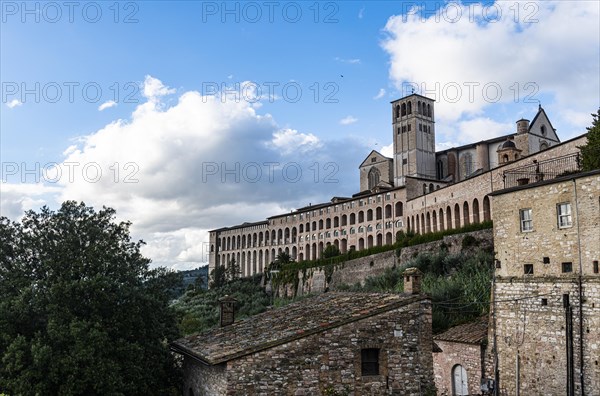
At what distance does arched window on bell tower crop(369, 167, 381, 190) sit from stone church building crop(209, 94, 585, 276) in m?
0.07

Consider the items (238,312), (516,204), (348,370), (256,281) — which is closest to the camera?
(348,370)

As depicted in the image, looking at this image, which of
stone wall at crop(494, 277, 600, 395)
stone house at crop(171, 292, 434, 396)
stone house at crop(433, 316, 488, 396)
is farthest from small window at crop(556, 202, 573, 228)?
stone house at crop(171, 292, 434, 396)

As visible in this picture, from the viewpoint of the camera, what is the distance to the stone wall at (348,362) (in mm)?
15906

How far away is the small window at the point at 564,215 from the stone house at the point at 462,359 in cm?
641

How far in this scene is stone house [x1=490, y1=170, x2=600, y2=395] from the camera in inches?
767

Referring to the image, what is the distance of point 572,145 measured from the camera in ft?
125

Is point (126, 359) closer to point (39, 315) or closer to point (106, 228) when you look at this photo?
point (39, 315)

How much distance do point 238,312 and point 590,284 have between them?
49.5m

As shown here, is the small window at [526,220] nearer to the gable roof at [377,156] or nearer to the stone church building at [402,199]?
the stone church building at [402,199]

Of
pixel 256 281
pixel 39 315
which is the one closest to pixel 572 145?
pixel 39 315

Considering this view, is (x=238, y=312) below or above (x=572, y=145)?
below

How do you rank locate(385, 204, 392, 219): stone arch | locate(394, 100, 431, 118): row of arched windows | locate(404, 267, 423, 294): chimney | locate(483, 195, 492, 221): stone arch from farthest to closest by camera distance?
locate(394, 100, 431, 118): row of arched windows → locate(385, 204, 392, 219): stone arch → locate(483, 195, 492, 221): stone arch → locate(404, 267, 423, 294): chimney

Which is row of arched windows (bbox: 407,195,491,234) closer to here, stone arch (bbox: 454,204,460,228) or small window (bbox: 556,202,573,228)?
stone arch (bbox: 454,204,460,228)

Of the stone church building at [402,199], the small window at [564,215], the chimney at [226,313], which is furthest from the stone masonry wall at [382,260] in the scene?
the chimney at [226,313]
